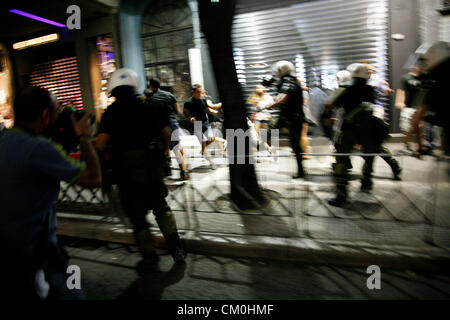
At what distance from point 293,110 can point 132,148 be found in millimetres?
3332

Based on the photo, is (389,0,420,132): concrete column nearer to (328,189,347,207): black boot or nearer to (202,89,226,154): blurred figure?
(202,89,226,154): blurred figure

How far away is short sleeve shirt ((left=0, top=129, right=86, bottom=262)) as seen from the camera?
1527mm

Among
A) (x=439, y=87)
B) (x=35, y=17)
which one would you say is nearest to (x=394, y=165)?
Result: (x=439, y=87)

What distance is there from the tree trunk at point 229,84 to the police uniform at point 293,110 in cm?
143

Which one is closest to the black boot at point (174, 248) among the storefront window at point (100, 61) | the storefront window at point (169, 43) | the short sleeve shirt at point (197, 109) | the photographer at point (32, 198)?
the photographer at point (32, 198)

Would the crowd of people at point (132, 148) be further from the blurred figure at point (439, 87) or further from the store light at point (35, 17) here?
the store light at point (35, 17)

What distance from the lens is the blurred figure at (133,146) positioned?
308cm

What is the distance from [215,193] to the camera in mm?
4430

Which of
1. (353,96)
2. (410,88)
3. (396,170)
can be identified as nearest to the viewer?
(396,170)

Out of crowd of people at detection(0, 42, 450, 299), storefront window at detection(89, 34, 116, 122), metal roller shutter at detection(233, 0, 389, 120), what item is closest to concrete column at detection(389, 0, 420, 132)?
metal roller shutter at detection(233, 0, 389, 120)

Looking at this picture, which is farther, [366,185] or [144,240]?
[366,185]

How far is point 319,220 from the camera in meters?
3.82

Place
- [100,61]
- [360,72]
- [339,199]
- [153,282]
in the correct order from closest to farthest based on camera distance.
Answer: [153,282], [339,199], [360,72], [100,61]

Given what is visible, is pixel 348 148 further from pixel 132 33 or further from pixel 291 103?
pixel 132 33
